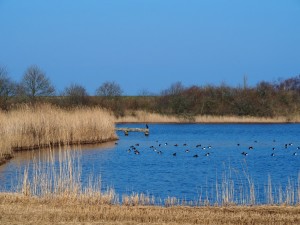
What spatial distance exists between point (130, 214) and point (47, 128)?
682 inches

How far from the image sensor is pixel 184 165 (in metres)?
21.0

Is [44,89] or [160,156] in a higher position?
[44,89]

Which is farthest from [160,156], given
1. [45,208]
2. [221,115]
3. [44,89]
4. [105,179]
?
[221,115]

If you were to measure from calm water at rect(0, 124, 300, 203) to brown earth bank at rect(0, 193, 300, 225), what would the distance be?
8.83 ft

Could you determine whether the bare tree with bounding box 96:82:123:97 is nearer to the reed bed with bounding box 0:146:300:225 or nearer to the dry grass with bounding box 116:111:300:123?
the dry grass with bounding box 116:111:300:123

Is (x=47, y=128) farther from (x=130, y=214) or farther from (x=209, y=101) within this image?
(x=209, y=101)

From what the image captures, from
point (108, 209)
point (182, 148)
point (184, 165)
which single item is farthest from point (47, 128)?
point (108, 209)

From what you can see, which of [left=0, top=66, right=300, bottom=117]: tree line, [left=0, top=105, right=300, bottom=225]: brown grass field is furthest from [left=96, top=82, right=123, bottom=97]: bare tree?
[left=0, top=105, right=300, bottom=225]: brown grass field

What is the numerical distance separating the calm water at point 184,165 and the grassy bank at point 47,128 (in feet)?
3.44

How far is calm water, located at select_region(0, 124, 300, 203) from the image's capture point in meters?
15.4

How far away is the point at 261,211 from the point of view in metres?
10.3

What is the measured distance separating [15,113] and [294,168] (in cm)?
1276

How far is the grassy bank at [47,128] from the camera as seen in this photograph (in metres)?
23.8

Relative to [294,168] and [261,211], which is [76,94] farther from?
[261,211]
